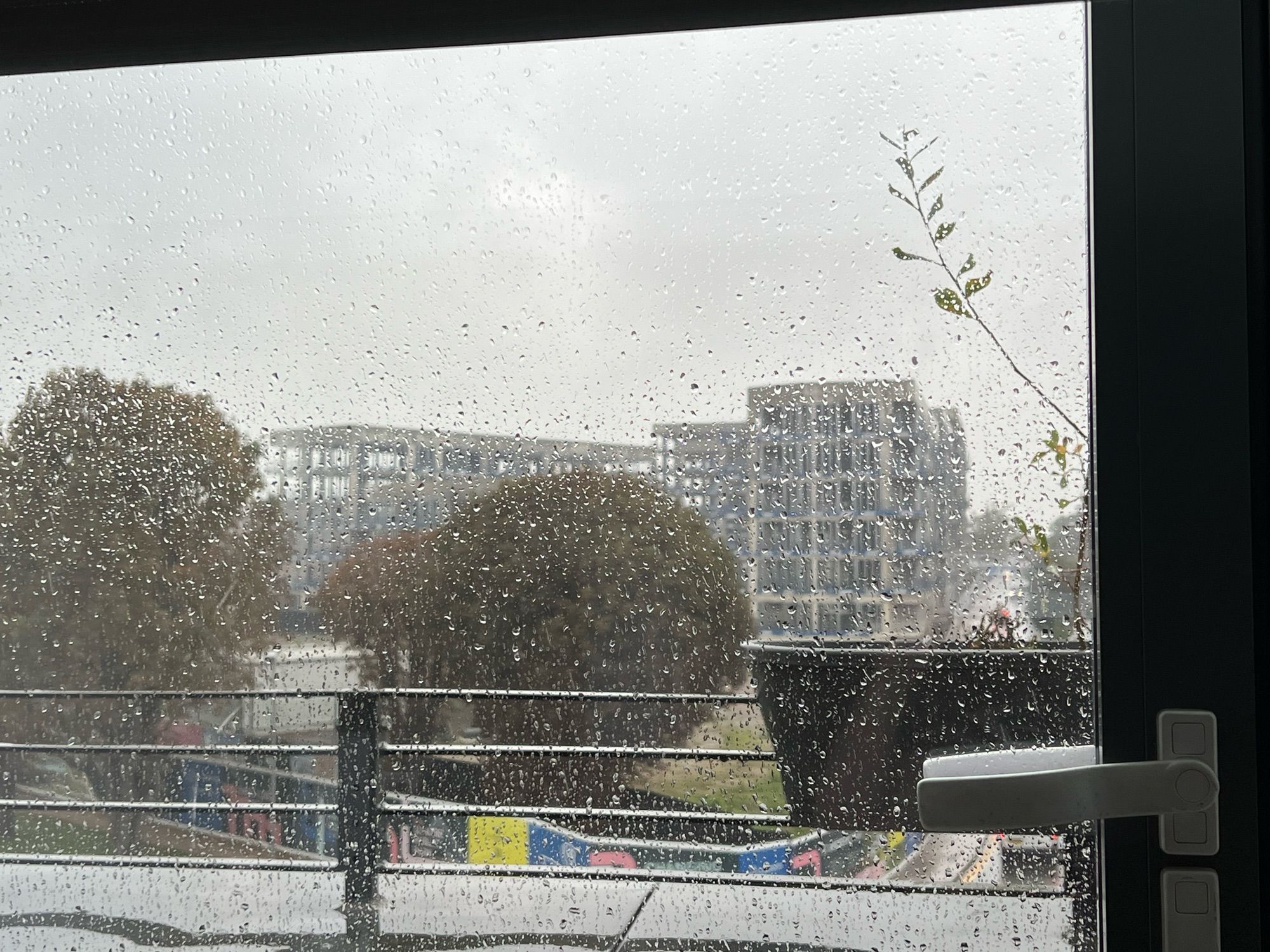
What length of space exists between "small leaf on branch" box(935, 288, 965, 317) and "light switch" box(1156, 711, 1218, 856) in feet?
1.35

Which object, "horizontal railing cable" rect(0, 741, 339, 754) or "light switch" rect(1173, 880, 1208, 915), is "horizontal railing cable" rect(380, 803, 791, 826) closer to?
"horizontal railing cable" rect(0, 741, 339, 754)

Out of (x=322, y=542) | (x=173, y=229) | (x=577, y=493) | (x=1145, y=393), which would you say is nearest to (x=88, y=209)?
(x=173, y=229)

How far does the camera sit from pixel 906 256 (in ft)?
3.02

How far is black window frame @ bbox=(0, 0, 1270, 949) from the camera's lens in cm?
84

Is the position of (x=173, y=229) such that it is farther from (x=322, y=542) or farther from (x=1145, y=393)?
(x=1145, y=393)

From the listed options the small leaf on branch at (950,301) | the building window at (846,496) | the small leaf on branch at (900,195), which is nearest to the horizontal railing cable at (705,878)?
the building window at (846,496)

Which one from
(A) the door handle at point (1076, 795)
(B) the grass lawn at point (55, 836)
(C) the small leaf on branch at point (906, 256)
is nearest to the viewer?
(A) the door handle at point (1076, 795)

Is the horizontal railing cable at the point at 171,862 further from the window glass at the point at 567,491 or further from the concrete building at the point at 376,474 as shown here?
the concrete building at the point at 376,474

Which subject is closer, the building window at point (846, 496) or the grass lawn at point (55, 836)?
the building window at point (846, 496)

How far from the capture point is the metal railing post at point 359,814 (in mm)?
988

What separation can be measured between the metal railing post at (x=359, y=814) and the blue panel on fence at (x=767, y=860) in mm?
383

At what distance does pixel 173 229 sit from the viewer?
104 cm

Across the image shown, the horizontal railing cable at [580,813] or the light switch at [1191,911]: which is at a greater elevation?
the horizontal railing cable at [580,813]


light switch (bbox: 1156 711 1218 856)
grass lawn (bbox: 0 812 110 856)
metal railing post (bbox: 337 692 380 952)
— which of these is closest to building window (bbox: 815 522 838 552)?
light switch (bbox: 1156 711 1218 856)
